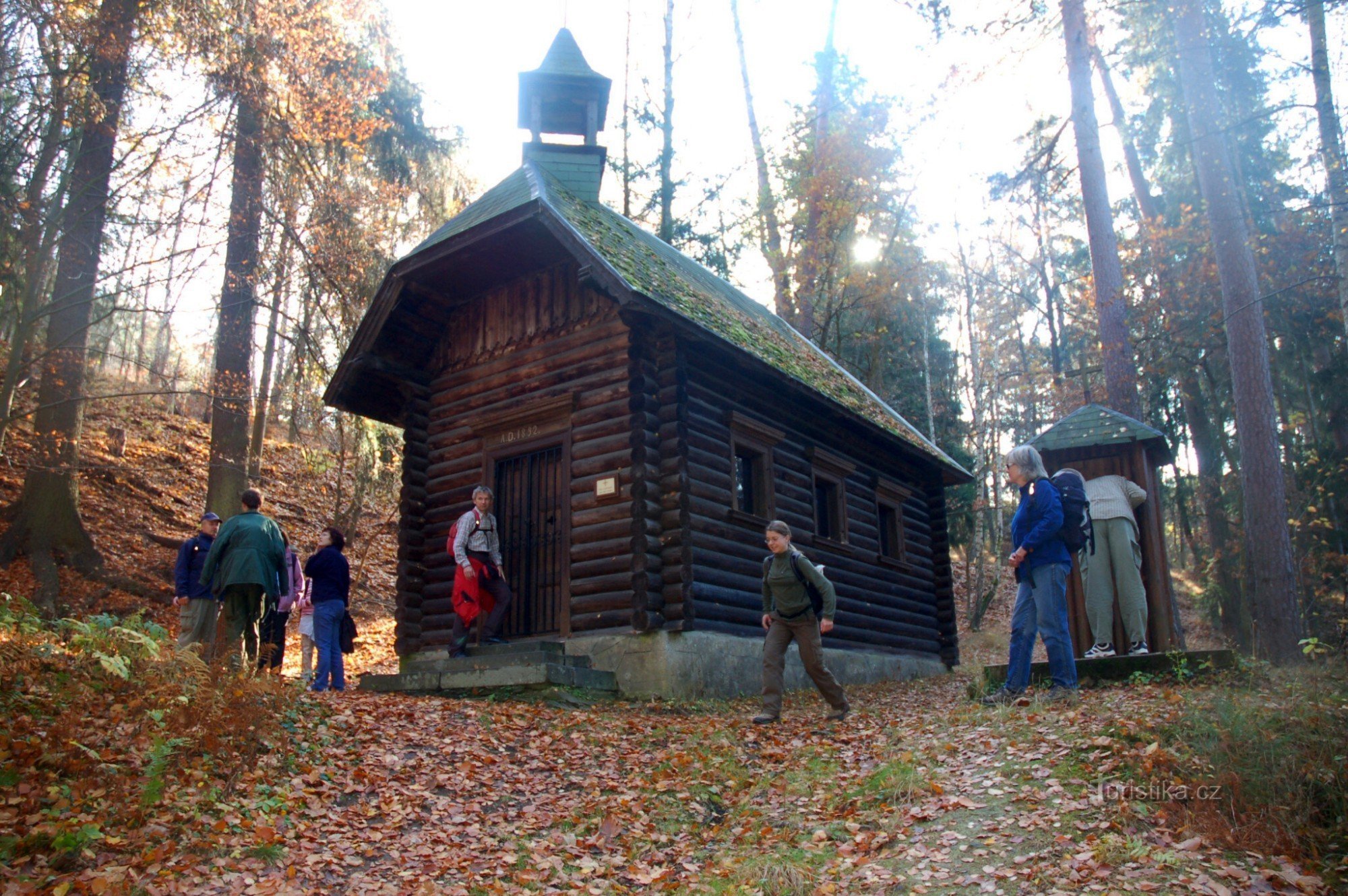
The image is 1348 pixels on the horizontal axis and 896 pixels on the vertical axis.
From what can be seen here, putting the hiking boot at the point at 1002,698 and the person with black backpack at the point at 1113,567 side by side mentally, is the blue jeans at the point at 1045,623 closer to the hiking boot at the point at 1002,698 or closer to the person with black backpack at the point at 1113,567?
the hiking boot at the point at 1002,698

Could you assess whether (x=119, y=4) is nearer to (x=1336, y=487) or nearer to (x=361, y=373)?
(x=361, y=373)

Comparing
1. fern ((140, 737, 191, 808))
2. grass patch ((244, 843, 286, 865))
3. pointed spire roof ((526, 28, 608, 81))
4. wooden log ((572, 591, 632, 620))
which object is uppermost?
pointed spire roof ((526, 28, 608, 81))

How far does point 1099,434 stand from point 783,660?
4282 mm

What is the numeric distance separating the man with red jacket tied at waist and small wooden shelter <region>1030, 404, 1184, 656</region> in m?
6.05

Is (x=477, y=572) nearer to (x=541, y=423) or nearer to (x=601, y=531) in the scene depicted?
(x=601, y=531)

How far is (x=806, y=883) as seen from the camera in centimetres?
510

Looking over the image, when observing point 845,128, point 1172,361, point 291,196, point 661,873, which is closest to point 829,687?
point 661,873

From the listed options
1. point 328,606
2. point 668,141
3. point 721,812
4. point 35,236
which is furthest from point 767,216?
point 721,812

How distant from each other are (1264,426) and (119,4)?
1738cm

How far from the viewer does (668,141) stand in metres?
27.3

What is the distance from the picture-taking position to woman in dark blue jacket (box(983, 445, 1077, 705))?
8203mm

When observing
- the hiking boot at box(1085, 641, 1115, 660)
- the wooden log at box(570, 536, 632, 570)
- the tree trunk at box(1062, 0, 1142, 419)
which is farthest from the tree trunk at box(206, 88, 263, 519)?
the tree trunk at box(1062, 0, 1142, 419)

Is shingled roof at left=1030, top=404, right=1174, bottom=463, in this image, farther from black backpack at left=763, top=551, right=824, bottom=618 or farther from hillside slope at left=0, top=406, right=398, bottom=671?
hillside slope at left=0, top=406, right=398, bottom=671

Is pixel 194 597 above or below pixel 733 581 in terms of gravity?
below
